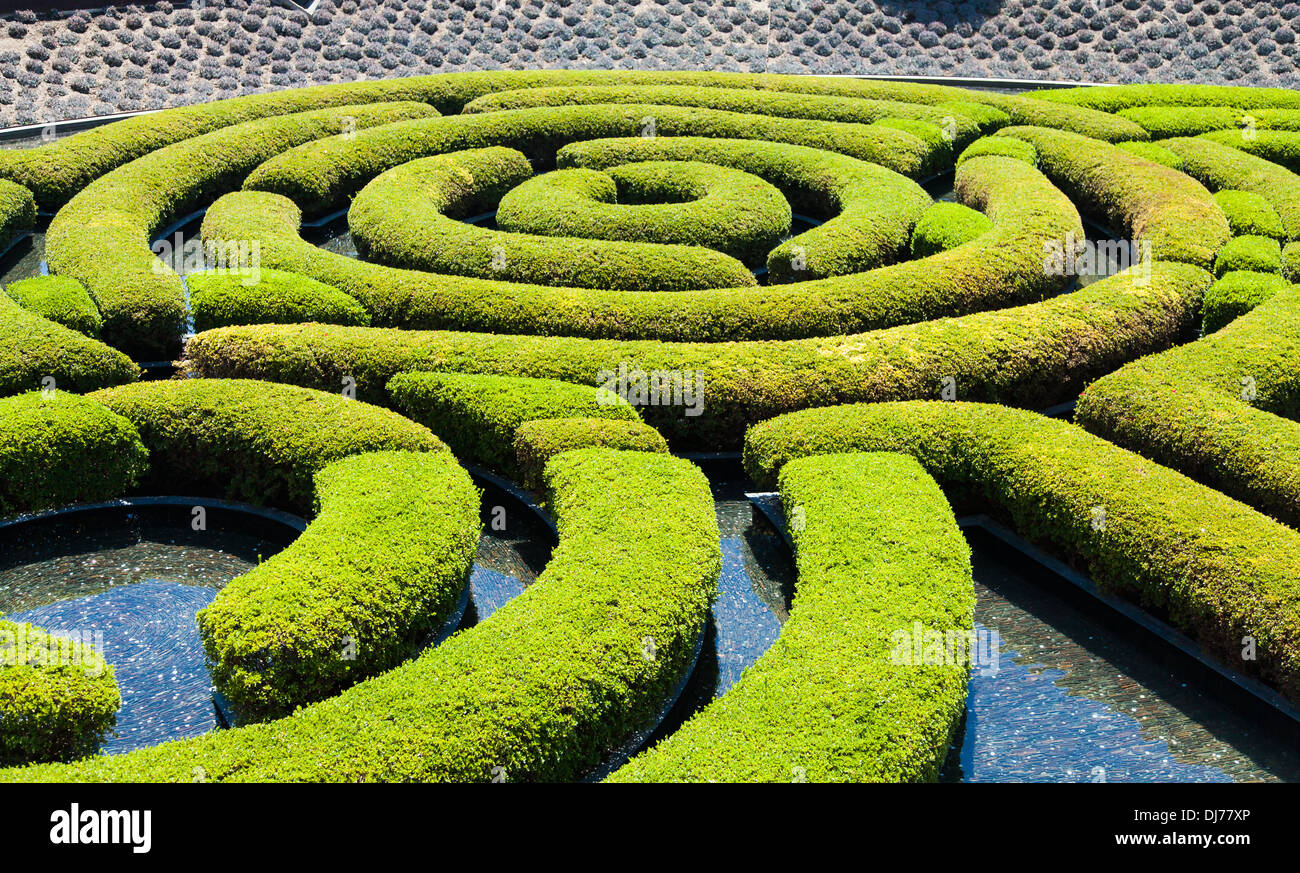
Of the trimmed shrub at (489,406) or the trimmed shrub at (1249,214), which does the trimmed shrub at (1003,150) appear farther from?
the trimmed shrub at (489,406)

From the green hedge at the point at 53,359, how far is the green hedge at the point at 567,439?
624 centimetres

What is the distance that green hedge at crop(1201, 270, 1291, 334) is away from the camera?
19312 millimetres

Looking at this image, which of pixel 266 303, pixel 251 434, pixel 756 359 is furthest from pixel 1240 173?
pixel 251 434

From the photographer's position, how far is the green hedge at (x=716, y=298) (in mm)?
18750

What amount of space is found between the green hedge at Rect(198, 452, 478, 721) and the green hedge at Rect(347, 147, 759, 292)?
6.59 meters

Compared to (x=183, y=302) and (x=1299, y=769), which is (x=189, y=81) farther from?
(x=1299, y=769)

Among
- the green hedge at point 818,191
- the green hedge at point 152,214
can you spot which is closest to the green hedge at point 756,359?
the green hedge at point 152,214

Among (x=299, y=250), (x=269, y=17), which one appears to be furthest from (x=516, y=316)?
(x=269, y=17)

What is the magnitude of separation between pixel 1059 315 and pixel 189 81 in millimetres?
24974

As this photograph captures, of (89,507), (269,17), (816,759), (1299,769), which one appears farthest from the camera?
(269,17)

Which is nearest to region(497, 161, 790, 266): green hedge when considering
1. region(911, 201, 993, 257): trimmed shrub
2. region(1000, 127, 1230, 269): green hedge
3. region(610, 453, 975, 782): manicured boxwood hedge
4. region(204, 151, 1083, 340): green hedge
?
region(911, 201, 993, 257): trimmed shrub

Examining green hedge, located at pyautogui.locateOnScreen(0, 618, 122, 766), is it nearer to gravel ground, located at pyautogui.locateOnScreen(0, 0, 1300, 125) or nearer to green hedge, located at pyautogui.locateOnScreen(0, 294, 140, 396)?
green hedge, located at pyautogui.locateOnScreen(0, 294, 140, 396)

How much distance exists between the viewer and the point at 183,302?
19.3 metres

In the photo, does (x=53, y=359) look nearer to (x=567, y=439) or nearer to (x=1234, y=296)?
(x=567, y=439)
